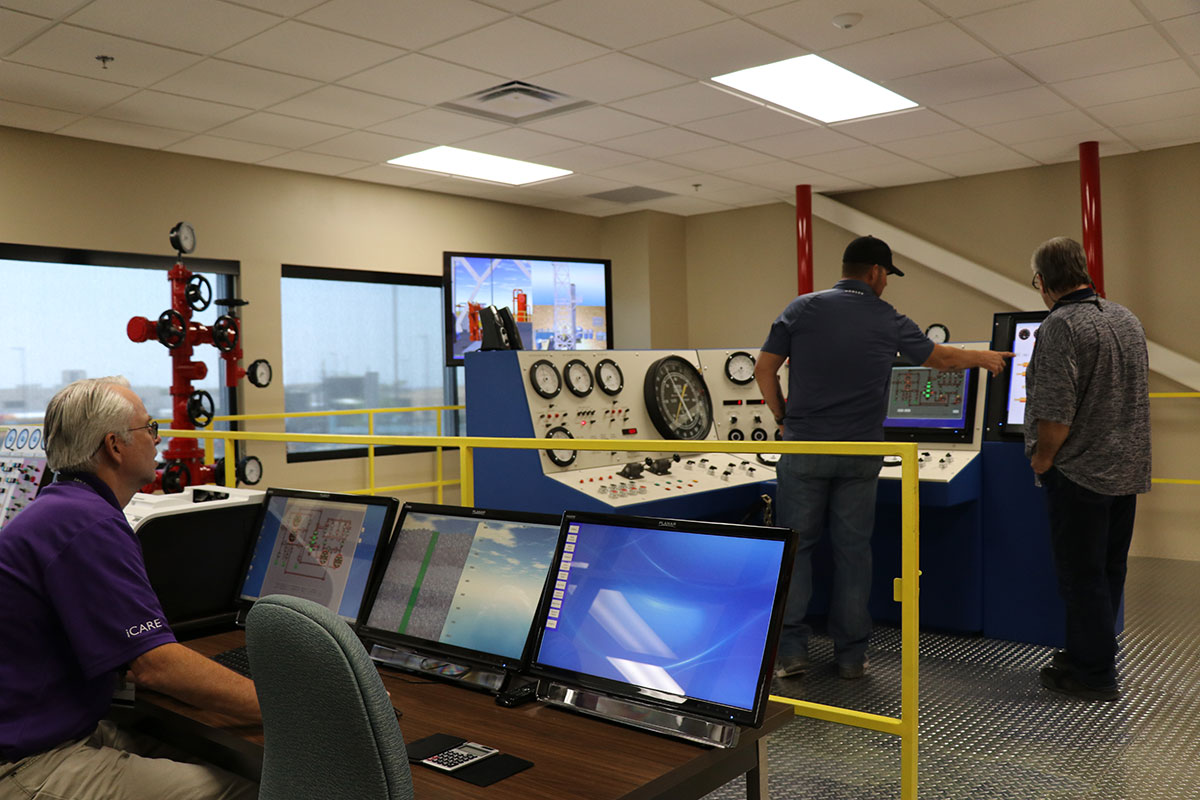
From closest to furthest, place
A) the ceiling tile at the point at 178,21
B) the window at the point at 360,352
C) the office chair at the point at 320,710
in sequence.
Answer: the office chair at the point at 320,710, the ceiling tile at the point at 178,21, the window at the point at 360,352

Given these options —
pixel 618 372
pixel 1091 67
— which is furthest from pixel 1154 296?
pixel 618 372

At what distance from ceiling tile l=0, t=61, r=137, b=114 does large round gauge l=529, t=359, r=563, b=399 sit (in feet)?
8.55

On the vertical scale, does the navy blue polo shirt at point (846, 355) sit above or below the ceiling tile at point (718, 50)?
below

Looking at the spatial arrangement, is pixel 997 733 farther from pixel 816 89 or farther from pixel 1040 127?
pixel 1040 127

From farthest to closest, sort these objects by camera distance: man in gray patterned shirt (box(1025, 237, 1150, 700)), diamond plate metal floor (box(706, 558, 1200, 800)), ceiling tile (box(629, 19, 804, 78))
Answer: ceiling tile (box(629, 19, 804, 78)), man in gray patterned shirt (box(1025, 237, 1150, 700)), diamond plate metal floor (box(706, 558, 1200, 800))

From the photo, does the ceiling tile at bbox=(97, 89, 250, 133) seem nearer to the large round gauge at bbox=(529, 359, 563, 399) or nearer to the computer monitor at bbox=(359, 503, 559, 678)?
the large round gauge at bbox=(529, 359, 563, 399)

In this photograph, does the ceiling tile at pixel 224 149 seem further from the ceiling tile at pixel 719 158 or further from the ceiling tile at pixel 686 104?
the ceiling tile at pixel 719 158

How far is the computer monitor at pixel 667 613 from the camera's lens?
1375 mm

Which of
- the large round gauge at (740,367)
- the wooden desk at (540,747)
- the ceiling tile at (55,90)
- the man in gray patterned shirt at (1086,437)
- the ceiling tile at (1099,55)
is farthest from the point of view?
the large round gauge at (740,367)

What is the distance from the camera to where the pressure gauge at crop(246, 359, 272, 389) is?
5988mm

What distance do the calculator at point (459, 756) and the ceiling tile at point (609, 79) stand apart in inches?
144

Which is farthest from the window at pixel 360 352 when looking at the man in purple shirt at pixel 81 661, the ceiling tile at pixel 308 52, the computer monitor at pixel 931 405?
the man in purple shirt at pixel 81 661

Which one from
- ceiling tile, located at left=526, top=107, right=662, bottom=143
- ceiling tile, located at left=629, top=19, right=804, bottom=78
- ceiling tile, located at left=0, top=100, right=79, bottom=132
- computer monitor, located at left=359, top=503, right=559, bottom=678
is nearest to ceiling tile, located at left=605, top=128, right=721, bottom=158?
ceiling tile, located at left=526, top=107, right=662, bottom=143

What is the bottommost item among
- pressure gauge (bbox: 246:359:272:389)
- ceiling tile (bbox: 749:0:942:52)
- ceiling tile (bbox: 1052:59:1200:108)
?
pressure gauge (bbox: 246:359:272:389)
